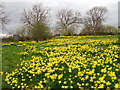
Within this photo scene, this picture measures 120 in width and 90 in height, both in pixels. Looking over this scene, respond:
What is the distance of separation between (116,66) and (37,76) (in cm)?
261

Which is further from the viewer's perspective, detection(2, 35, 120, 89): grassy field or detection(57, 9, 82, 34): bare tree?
detection(57, 9, 82, 34): bare tree

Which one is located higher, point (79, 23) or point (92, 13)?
point (92, 13)

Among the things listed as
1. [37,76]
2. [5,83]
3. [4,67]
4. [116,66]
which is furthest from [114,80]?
[4,67]

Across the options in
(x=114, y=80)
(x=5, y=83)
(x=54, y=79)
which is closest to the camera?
(x=114, y=80)

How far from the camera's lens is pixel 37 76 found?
4609mm

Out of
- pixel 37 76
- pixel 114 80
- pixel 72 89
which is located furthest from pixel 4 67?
pixel 114 80

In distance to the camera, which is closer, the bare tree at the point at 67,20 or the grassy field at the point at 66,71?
the grassy field at the point at 66,71

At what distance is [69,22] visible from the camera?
44.2 meters

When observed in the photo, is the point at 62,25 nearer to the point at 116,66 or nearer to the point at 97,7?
the point at 97,7

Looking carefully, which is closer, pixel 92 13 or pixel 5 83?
pixel 5 83

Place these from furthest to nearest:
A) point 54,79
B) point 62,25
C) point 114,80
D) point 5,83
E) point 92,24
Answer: point 92,24 → point 62,25 → point 5,83 → point 54,79 → point 114,80

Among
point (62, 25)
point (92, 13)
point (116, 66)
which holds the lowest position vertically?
point (116, 66)

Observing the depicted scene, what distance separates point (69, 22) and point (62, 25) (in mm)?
2505

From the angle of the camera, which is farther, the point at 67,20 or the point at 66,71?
the point at 67,20
